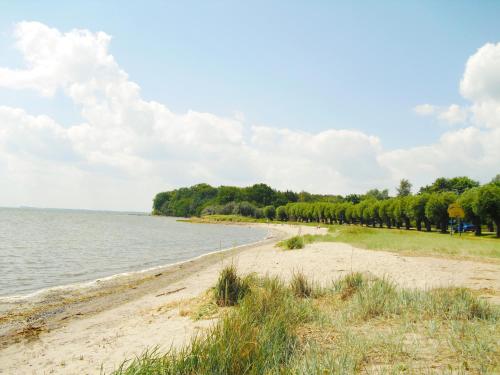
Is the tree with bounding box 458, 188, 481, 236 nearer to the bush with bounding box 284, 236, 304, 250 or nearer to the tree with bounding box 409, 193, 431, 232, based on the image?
the tree with bounding box 409, 193, 431, 232

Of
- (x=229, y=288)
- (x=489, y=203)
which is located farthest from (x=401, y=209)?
(x=229, y=288)

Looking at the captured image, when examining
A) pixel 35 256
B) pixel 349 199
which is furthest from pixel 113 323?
pixel 349 199

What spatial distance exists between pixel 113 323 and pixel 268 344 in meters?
7.43

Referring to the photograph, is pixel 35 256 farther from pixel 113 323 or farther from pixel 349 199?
pixel 349 199

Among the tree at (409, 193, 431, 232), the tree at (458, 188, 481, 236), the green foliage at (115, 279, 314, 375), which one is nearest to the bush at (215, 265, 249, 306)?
the green foliage at (115, 279, 314, 375)

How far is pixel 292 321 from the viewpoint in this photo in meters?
6.84

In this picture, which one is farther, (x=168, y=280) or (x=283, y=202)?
(x=283, y=202)

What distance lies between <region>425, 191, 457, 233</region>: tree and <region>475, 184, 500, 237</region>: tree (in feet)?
30.7

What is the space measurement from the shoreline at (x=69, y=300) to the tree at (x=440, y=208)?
172 feet

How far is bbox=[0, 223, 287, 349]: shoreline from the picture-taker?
37.1 feet

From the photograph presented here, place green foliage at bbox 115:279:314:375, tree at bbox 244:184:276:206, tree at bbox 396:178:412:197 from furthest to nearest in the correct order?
1. tree at bbox 244:184:276:206
2. tree at bbox 396:178:412:197
3. green foliage at bbox 115:279:314:375

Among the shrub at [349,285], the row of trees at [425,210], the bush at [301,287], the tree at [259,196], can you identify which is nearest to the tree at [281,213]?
the row of trees at [425,210]

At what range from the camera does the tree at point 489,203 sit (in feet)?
161

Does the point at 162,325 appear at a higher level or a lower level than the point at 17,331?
A: higher
